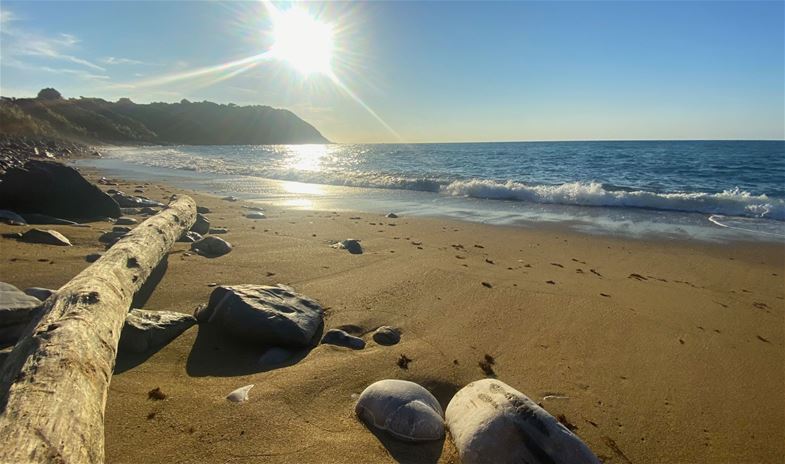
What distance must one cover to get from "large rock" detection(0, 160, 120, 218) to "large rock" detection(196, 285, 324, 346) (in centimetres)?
489

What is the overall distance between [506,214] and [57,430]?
32.3 ft

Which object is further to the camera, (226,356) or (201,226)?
(201,226)

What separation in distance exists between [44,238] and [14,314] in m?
2.86

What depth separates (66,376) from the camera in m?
1.83

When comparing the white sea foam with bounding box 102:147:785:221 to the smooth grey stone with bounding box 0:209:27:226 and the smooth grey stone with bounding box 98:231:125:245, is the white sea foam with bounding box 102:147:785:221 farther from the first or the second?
the smooth grey stone with bounding box 0:209:27:226

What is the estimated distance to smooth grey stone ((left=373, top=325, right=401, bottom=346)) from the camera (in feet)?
10.6

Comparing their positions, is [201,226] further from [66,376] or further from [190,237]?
[66,376]

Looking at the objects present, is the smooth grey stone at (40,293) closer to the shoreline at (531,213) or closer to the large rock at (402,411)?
the large rock at (402,411)

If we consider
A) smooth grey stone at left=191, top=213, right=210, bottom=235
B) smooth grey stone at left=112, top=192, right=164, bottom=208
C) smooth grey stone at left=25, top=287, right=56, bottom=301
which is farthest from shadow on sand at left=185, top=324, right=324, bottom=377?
smooth grey stone at left=112, top=192, right=164, bottom=208

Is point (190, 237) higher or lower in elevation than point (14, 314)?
lower

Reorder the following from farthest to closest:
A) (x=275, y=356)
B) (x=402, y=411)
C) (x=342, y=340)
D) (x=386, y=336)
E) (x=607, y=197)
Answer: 1. (x=607, y=197)
2. (x=386, y=336)
3. (x=342, y=340)
4. (x=275, y=356)
5. (x=402, y=411)

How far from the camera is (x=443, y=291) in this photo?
14.5ft

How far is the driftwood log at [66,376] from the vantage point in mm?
1470

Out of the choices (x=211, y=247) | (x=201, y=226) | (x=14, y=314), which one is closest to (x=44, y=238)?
(x=211, y=247)
